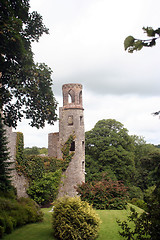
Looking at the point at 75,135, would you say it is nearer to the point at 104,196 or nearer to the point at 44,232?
the point at 104,196

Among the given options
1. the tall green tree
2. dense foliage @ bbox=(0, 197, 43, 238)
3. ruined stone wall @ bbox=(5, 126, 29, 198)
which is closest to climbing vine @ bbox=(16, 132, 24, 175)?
ruined stone wall @ bbox=(5, 126, 29, 198)

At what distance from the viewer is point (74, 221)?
28.5 feet

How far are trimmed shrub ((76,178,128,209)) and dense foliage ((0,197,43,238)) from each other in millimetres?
4095

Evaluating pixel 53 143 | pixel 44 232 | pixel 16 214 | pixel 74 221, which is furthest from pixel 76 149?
pixel 74 221

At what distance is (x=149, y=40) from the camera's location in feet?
9.68

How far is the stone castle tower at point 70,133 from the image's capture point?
2234cm

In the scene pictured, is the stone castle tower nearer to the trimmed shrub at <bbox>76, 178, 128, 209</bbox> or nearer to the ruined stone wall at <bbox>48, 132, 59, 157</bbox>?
the ruined stone wall at <bbox>48, 132, 59, 157</bbox>

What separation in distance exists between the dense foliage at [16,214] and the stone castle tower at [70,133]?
10971 mm

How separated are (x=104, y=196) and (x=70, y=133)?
32.9 feet

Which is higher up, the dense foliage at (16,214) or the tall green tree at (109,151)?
the tall green tree at (109,151)

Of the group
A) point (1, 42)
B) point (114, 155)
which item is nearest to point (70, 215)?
point (1, 42)

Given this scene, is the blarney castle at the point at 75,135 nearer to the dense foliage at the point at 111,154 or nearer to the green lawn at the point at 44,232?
the dense foliage at the point at 111,154

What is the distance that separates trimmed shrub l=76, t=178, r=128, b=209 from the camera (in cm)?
1394

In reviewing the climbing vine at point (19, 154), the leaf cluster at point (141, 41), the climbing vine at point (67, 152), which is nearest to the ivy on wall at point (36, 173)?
the climbing vine at point (19, 154)
